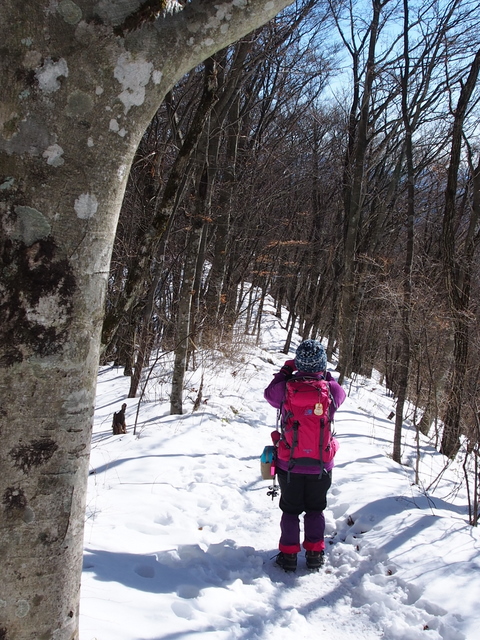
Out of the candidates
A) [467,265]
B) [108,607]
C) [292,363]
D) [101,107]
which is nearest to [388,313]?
[467,265]

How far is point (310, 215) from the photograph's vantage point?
19.6m

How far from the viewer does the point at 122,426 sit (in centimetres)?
600

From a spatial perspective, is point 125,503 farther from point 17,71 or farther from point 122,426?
point 17,71

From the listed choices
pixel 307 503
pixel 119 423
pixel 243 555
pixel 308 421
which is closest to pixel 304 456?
pixel 308 421

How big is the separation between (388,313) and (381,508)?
16.2 feet

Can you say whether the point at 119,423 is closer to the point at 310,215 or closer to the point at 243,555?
the point at 243,555

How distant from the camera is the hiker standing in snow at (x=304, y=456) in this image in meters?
3.44

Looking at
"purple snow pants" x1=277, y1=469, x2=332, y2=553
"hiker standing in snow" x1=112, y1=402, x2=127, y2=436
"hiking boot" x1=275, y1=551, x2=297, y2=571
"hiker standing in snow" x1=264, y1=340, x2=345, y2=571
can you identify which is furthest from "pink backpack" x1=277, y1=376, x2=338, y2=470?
"hiker standing in snow" x1=112, y1=402, x2=127, y2=436

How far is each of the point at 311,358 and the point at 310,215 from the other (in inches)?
670

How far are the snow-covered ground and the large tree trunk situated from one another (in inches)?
46.0

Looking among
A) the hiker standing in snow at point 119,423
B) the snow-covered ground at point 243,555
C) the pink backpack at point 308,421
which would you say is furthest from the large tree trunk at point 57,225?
the hiker standing in snow at point 119,423

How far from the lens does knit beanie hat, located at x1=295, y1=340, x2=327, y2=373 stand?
11.4ft

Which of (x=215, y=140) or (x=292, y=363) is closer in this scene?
(x=292, y=363)

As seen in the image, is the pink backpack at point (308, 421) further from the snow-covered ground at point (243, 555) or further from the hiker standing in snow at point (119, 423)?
the hiker standing in snow at point (119, 423)
